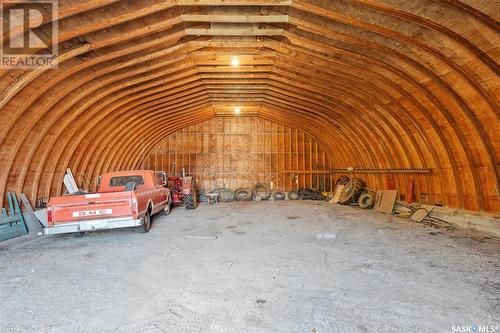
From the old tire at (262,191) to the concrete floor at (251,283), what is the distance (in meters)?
9.87

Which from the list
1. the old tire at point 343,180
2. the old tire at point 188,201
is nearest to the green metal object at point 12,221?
the old tire at point 188,201

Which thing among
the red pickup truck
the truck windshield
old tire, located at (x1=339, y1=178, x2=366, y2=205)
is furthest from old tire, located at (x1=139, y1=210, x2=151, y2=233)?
old tire, located at (x1=339, y1=178, x2=366, y2=205)

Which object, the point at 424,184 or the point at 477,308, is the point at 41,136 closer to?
the point at 477,308

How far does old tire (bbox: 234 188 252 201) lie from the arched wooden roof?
7022 mm

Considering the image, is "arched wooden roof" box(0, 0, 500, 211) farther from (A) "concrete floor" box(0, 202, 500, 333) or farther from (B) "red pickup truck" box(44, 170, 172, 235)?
(A) "concrete floor" box(0, 202, 500, 333)

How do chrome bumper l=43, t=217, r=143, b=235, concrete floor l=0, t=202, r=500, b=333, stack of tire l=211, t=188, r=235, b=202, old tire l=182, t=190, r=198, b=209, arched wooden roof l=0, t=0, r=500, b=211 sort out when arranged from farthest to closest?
stack of tire l=211, t=188, r=235, b=202
old tire l=182, t=190, r=198, b=209
chrome bumper l=43, t=217, r=143, b=235
arched wooden roof l=0, t=0, r=500, b=211
concrete floor l=0, t=202, r=500, b=333

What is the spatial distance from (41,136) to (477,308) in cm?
1040

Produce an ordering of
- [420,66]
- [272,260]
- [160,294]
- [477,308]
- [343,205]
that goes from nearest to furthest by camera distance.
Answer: [477,308], [160,294], [272,260], [420,66], [343,205]

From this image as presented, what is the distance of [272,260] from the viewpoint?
5.19 metres

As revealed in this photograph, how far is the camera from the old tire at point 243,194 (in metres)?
17.2

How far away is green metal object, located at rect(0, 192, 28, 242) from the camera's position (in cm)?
734

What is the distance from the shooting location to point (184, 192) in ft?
42.1

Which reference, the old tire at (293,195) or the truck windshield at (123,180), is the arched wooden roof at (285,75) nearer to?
the truck windshield at (123,180)

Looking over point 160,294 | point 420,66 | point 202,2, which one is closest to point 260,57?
point 202,2
